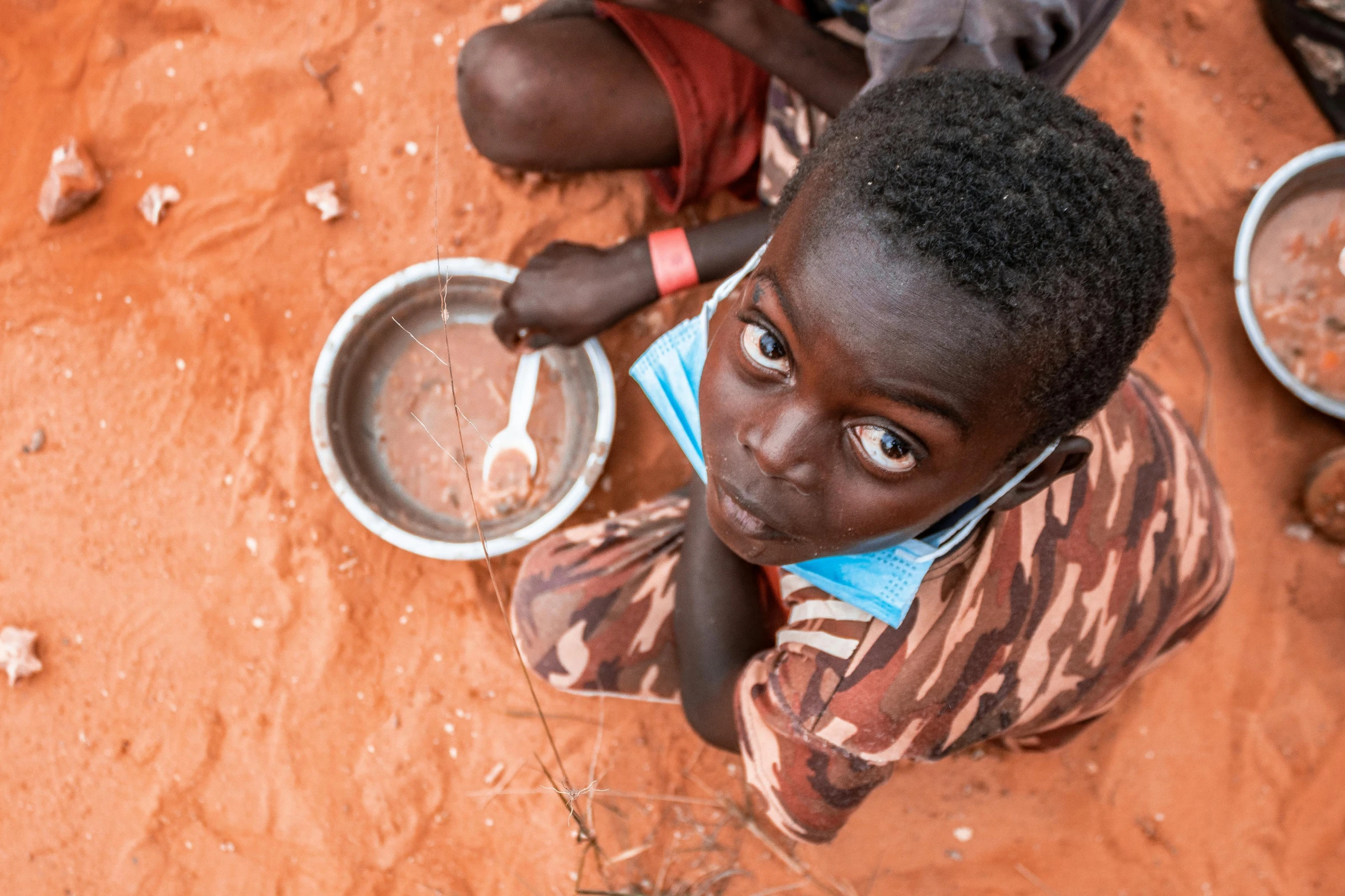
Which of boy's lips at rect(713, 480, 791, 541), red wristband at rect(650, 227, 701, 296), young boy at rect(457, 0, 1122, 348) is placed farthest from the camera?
red wristband at rect(650, 227, 701, 296)

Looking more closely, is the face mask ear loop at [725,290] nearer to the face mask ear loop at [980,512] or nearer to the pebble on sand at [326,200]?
the face mask ear loop at [980,512]

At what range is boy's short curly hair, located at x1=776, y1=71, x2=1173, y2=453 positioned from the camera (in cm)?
78

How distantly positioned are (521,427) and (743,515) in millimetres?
914

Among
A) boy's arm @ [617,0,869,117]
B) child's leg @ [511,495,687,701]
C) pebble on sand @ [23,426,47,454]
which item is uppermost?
boy's arm @ [617,0,869,117]

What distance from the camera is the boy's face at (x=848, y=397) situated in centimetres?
81

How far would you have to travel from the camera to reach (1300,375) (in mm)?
2076

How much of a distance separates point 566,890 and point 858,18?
1855 mm

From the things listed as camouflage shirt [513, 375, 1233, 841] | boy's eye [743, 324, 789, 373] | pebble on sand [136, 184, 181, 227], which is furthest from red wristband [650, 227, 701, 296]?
pebble on sand [136, 184, 181, 227]

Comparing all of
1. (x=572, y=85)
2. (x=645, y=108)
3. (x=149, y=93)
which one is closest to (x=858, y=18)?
(x=645, y=108)

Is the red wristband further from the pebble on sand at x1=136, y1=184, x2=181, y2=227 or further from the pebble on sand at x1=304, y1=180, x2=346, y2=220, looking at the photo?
the pebble on sand at x1=136, y1=184, x2=181, y2=227

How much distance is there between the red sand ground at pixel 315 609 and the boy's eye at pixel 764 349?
1077 mm

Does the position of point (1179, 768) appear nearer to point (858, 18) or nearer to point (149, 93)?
point (858, 18)

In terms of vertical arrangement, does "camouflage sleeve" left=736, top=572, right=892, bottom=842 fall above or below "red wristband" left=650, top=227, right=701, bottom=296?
below

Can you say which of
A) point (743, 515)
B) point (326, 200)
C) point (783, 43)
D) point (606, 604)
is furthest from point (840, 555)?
point (326, 200)
